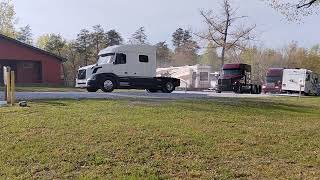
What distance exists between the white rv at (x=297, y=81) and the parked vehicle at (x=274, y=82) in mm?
754

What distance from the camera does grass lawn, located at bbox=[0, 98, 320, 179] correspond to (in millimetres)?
6758

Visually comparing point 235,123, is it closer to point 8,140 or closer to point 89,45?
point 8,140

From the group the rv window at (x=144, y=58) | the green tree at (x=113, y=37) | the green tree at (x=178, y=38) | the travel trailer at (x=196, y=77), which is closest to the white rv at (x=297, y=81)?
the travel trailer at (x=196, y=77)

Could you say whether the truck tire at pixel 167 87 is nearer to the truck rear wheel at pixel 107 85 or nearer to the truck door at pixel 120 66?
the truck door at pixel 120 66

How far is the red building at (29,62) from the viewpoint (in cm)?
4022

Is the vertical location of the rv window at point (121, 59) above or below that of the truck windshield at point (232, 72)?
above

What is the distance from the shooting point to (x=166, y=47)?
89625 millimetres

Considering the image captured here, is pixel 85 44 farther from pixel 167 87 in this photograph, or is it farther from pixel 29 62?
pixel 167 87

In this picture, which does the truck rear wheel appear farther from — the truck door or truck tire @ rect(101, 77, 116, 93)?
the truck door

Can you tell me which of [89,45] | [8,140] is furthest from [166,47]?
[8,140]

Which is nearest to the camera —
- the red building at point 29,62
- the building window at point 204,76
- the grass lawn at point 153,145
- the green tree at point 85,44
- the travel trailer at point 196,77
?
the grass lawn at point 153,145

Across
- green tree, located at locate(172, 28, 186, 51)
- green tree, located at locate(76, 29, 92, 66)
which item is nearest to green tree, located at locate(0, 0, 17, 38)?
green tree, located at locate(76, 29, 92, 66)

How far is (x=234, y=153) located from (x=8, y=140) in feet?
13.7

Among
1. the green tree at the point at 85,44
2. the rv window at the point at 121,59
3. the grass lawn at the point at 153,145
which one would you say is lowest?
the grass lawn at the point at 153,145
